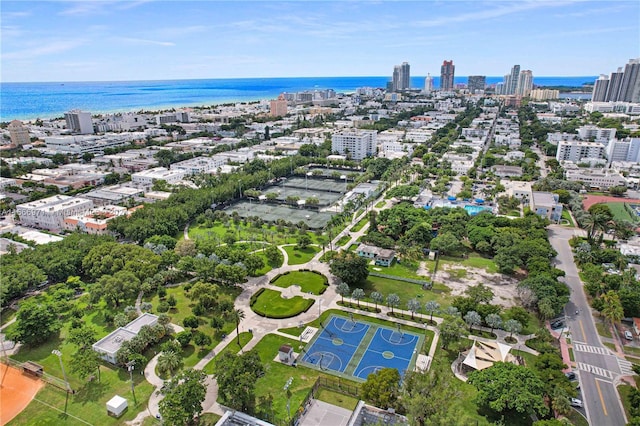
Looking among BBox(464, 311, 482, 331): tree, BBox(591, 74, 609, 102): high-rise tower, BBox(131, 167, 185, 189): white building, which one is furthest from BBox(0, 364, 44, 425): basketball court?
BBox(591, 74, 609, 102): high-rise tower

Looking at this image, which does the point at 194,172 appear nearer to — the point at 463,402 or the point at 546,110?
the point at 463,402

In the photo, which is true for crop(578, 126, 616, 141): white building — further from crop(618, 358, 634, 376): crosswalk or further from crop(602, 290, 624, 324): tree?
crop(618, 358, 634, 376): crosswalk

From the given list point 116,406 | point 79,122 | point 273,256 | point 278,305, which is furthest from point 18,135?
point 116,406

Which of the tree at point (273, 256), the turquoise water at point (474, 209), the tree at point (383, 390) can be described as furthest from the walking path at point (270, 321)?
the turquoise water at point (474, 209)

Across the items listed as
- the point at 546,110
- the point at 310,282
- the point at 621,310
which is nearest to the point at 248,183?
the point at 310,282

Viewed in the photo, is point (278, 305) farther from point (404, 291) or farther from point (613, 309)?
point (613, 309)

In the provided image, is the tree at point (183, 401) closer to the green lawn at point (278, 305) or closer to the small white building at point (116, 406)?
the small white building at point (116, 406)
